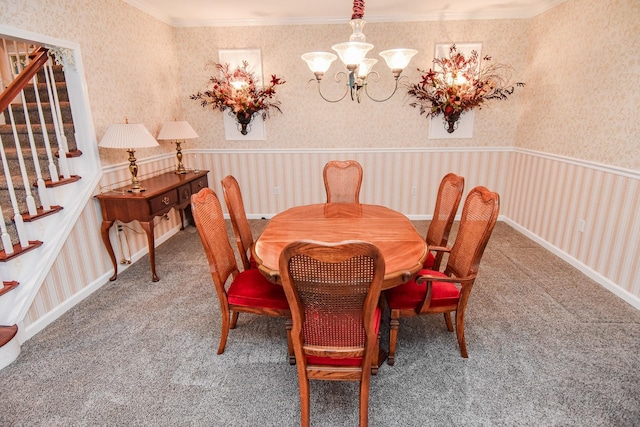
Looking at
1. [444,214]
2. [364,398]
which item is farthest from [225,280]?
[444,214]

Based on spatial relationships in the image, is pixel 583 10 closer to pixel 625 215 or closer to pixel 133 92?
pixel 625 215

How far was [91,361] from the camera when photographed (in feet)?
6.93

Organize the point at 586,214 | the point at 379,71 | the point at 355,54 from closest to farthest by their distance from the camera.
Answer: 1. the point at 355,54
2. the point at 586,214
3. the point at 379,71

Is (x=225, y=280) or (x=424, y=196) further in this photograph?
(x=424, y=196)

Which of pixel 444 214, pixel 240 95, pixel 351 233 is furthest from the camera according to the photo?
pixel 240 95

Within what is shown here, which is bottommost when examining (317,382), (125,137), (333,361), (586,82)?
(317,382)

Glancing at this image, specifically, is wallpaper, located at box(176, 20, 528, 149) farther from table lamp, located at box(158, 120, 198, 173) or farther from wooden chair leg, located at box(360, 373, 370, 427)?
wooden chair leg, located at box(360, 373, 370, 427)

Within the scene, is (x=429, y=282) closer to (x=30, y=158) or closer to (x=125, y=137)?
(x=125, y=137)

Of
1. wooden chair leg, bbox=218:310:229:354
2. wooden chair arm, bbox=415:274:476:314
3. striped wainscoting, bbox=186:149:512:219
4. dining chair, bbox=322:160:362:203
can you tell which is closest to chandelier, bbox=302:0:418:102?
dining chair, bbox=322:160:362:203

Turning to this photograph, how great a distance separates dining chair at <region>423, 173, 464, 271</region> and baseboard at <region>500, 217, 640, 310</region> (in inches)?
60.5

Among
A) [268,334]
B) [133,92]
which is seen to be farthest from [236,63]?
[268,334]

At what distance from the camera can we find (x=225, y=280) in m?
2.07

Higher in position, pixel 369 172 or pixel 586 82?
pixel 586 82

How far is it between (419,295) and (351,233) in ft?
1.79
